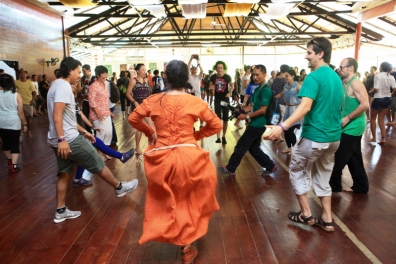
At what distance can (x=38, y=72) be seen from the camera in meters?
10.8

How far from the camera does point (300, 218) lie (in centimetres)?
284

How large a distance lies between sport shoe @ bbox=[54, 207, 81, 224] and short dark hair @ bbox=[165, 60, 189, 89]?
1.71m

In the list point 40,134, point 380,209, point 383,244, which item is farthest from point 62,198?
point 40,134

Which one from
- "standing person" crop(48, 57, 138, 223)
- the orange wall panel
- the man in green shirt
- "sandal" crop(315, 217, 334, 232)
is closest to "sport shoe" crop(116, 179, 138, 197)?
"standing person" crop(48, 57, 138, 223)

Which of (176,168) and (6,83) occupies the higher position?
(6,83)

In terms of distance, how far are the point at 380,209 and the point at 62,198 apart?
3.00m

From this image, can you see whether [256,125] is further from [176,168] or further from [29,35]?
[29,35]

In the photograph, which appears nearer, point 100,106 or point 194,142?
point 194,142

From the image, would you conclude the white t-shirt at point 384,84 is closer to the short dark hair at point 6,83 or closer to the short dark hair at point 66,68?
the short dark hair at point 66,68

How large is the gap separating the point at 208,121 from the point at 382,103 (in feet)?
16.8

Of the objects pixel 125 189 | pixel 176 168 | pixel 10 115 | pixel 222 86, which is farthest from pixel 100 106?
pixel 176 168

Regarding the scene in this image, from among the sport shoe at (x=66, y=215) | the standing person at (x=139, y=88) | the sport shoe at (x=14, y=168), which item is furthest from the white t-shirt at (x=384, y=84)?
the sport shoe at (x=14, y=168)

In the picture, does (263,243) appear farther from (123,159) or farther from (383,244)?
(123,159)

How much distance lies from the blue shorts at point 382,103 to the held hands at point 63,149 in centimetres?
560
